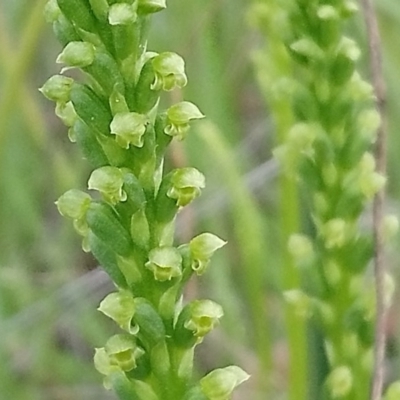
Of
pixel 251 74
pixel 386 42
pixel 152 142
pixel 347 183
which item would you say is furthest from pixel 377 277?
pixel 251 74

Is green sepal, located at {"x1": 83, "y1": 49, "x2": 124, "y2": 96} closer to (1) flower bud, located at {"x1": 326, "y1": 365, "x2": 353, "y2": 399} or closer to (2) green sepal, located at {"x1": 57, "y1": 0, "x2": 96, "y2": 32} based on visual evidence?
(2) green sepal, located at {"x1": 57, "y1": 0, "x2": 96, "y2": 32}

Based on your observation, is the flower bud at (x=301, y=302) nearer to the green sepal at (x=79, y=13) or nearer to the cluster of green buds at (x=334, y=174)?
the cluster of green buds at (x=334, y=174)

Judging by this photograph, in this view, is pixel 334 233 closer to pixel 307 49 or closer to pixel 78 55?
pixel 307 49

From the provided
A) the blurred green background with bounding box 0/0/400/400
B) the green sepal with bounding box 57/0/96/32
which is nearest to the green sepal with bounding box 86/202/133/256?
the green sepal with bounding box 57/0/96/32

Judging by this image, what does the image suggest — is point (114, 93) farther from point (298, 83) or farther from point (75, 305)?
point (75, 305)

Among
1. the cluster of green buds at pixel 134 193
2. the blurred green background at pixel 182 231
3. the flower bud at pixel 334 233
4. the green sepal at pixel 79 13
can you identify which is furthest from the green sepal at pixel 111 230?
the blurred green background at pixel 182 231
